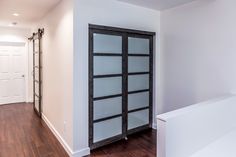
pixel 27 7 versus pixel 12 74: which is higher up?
pixel 27 7

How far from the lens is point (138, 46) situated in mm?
3717

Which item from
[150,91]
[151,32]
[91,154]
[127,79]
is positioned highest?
[151,32]

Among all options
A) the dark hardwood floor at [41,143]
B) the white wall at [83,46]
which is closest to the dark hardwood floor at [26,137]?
the dark hardwood floor at [41,143]

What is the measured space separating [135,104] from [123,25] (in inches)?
62.0

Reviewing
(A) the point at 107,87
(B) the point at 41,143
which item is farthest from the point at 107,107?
(B) the point at 41,143

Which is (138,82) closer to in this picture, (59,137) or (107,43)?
(107,43)

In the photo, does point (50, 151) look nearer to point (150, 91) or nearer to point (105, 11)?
point (150, 91)

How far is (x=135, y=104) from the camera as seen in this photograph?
12.3 feet

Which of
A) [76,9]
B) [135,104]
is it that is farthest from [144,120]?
[76,9]

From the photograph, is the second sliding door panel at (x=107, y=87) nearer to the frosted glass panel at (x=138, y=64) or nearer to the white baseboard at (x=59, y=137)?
the frosted glass panel at (x=138, y=64)

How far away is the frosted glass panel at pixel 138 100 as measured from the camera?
3662mm

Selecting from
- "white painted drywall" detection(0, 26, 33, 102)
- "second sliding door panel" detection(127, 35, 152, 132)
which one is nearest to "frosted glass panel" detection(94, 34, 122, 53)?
"second sliding door panel" detection(127, 35, 152, 132)

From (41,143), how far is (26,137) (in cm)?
48

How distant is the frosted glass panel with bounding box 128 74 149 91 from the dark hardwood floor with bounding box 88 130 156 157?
98cm
